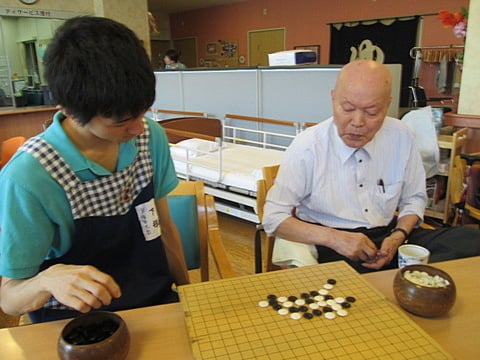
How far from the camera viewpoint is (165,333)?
0.83m

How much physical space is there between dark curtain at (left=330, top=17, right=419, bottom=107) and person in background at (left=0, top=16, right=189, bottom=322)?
256 inches

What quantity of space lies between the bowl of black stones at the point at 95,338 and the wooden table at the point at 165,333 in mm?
60

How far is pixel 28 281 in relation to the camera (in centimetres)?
85

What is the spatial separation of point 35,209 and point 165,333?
1.29 feet

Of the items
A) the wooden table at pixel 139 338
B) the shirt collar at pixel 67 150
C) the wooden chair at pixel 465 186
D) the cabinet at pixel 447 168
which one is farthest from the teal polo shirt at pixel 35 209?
the cabinet at pixel 447 168

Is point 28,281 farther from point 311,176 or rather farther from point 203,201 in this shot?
point 311,176

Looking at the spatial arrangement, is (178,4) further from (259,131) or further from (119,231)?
(119,231)

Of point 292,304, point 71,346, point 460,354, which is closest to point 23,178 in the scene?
point 71,346

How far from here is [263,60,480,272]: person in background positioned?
4.65 feet

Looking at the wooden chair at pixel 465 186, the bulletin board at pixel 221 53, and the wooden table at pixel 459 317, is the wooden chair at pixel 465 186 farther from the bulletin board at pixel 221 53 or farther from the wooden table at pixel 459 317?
the bulletin board at pixel 221 53

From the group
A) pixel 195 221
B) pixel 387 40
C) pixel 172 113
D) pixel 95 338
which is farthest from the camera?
pixel 387 40

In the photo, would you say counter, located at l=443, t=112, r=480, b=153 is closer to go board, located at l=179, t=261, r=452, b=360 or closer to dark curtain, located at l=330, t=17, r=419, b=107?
go board, located at l=179, t=261, r=452, b=360

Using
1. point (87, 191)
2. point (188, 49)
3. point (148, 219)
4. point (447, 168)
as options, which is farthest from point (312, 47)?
point (87, 191)

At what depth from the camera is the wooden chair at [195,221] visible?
1.46 m
